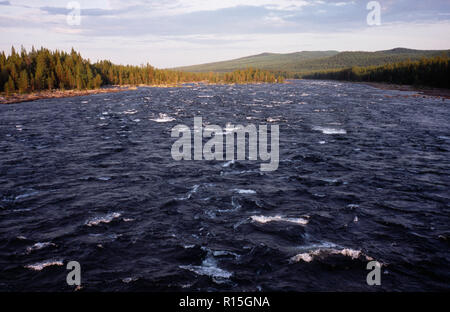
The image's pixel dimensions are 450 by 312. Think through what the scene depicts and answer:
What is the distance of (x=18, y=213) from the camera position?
1805cm

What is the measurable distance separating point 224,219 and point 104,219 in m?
6.87

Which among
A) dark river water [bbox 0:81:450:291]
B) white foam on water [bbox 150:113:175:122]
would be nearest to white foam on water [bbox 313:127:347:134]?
dark river water [bbox 0:81:450:291]

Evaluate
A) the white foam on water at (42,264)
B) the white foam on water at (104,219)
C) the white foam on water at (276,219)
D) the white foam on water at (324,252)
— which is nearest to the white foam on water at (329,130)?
the white foam on water at (276,219)

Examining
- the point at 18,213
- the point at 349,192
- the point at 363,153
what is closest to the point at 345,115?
the point at 363,153

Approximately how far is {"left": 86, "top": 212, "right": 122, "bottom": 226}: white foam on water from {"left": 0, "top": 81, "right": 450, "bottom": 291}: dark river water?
11 cm

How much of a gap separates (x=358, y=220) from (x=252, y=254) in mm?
7085

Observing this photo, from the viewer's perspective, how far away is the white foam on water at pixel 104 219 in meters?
16.8

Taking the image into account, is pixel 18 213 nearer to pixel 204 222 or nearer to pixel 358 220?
pixel 204 222

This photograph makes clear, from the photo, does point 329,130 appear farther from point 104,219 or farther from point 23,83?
point 23,83

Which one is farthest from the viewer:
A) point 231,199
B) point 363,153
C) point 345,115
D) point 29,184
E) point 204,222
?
point 345,115

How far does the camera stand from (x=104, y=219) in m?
17.2

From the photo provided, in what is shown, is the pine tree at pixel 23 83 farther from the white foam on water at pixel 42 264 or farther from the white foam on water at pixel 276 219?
the white foam on water at pixel 276 219

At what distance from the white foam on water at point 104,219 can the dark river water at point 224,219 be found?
0.11m

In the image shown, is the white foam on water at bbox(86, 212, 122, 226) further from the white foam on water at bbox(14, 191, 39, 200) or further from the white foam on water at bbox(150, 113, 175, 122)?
the white foam on water at bbox(150, 113, 175, 122)
